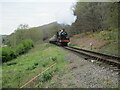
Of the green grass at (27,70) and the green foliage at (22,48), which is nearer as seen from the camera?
the green grass at (27,70)

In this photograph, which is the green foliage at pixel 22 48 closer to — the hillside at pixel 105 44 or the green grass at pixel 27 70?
the hillside at pixel 105 44

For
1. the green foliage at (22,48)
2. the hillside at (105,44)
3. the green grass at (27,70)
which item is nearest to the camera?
the green grass at (27,70)

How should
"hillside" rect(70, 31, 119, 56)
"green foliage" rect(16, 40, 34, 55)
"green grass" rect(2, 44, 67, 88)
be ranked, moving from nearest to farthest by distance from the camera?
"green grass" rect(2, 44, 67, 88)
"hillside" rect(70, 31, 119, 56)
"green foliage" rect(16, 40, 34, 55)

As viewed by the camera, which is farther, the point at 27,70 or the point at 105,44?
the point at 105,44

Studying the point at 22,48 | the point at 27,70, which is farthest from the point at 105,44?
the point at 22,48

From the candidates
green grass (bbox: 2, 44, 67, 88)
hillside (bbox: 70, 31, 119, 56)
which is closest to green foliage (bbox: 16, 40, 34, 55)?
hillside (bbox: 70, 31, 119, 56)

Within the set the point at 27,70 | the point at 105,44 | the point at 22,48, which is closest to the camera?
the point at 27,70

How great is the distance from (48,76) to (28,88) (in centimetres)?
135

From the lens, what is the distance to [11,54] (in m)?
28.3

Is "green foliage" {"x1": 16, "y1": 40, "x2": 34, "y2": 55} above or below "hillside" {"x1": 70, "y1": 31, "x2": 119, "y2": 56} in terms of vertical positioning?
below

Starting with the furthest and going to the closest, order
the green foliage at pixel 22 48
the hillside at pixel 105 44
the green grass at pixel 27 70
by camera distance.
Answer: the green foliage at pixel 22 48, the hillside at pixel 105 44, the green grass at pixel 27 70

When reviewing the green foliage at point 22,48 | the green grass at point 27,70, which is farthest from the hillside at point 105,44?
the green foliage at point 22,48

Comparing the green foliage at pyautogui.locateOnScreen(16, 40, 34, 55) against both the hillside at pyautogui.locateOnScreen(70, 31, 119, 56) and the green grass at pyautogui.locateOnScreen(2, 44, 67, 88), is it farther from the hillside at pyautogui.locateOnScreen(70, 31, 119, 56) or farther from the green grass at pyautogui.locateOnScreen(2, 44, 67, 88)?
the green grass at pyautogui.locateOnScreen(2, 44, 67, 88)

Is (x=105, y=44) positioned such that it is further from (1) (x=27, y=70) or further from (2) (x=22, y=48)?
(2) (x=22, y=48)
